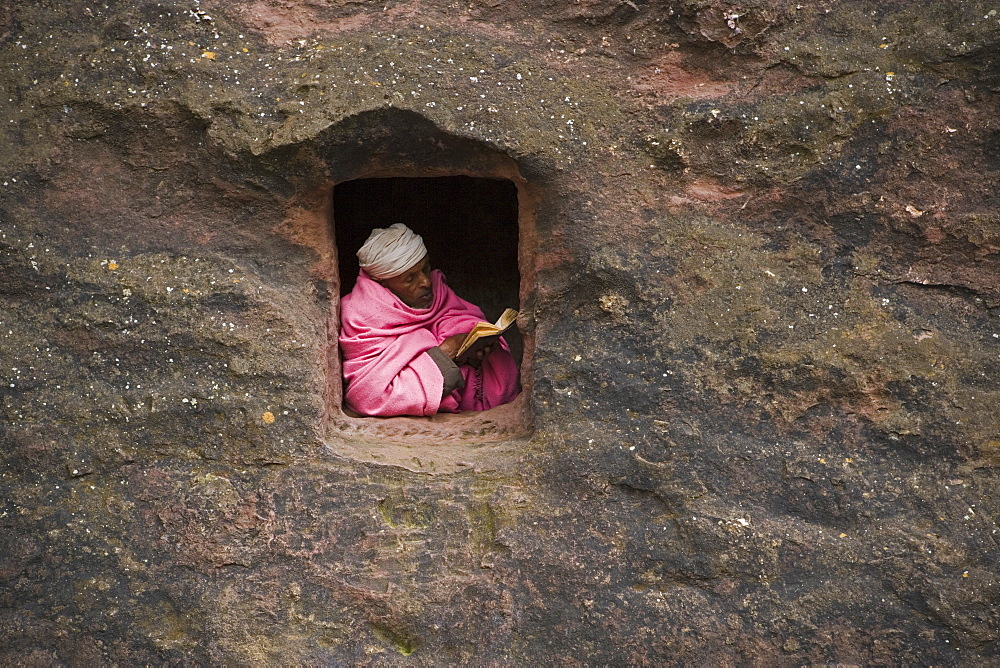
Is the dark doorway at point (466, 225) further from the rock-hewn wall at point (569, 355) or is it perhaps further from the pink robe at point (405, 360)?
the rock-hewn wall at point (569, 355)

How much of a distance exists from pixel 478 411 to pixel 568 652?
93 centimetres

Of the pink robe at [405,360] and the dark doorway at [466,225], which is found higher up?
the dark doorway at [466,225]

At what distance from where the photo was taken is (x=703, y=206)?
2932 mm

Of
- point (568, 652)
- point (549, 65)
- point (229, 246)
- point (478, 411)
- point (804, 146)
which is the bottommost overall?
point (568, 652)

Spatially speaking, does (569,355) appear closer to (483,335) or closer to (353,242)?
(483,335)

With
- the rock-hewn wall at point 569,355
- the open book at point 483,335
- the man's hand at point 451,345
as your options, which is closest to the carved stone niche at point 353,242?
the rock-hewn wall at point 569,355

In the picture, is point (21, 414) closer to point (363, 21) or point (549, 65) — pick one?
point (363, 21)

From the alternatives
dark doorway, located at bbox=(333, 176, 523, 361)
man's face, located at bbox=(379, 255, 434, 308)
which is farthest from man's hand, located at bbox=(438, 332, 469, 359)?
dark doorway, located at bbox=(333, 176, 523, 361)

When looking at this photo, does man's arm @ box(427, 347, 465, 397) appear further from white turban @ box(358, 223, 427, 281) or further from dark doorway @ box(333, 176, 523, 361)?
dark doorway @ box(333, 176, 523, 361)

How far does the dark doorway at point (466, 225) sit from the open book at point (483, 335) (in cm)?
58

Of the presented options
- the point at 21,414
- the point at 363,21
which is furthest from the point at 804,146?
the point at 21,414

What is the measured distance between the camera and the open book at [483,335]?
11.2 feet

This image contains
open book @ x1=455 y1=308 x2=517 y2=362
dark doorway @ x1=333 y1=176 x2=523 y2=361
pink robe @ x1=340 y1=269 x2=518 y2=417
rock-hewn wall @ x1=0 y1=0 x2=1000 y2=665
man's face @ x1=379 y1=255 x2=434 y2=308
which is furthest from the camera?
dark doorway @ x1=333 y1=176 x2=523 y2=361

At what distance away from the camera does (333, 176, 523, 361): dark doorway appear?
4.28m
